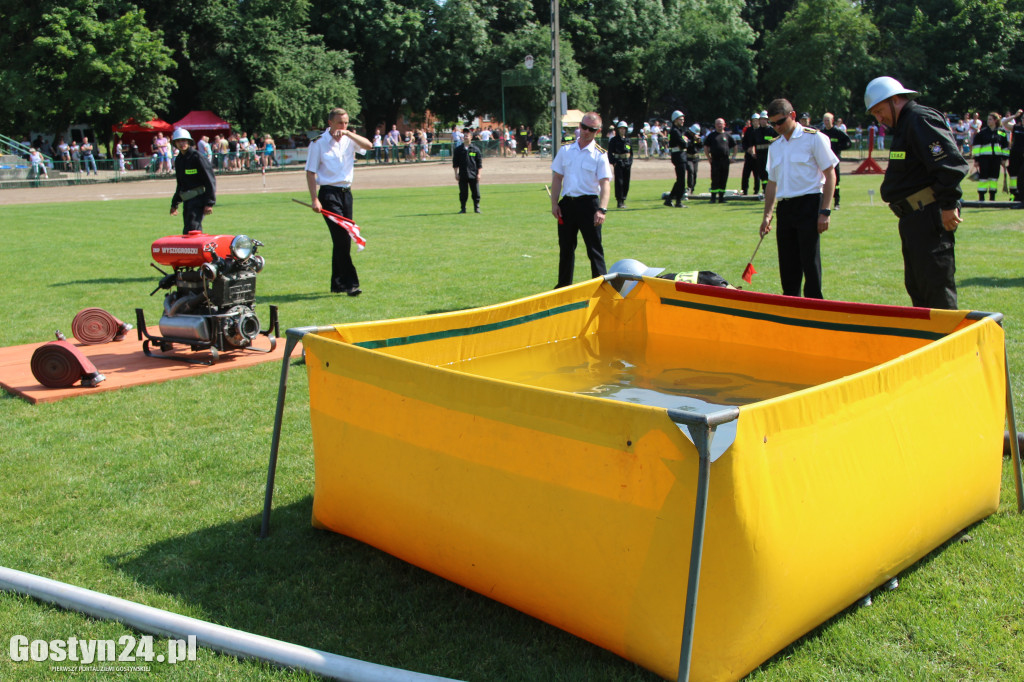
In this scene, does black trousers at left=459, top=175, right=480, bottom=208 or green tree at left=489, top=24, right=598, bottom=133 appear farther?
green tree at left=489, top=24, right=598, bottom=133

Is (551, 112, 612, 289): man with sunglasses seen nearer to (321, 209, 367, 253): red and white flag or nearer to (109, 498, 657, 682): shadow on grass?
(321, 209, 367, 253): red and white flag

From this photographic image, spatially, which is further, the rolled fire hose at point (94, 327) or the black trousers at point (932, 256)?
the rolled fire hose at point (94, 327)

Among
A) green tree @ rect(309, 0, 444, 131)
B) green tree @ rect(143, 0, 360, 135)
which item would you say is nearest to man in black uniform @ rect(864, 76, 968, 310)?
green tree @ rect(143, 0, 360, 135)

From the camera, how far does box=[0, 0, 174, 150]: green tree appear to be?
1881 inches

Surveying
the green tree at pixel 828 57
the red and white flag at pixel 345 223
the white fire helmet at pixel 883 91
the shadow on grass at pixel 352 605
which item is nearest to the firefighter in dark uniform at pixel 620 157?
the red and white flag at pixel 345 223

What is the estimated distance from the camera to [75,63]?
48.4 meters

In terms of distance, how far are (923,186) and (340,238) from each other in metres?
6.65

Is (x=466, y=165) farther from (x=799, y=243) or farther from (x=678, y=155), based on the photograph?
(x=799, y=243)

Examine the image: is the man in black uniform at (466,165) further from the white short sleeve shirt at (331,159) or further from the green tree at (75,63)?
the green tree at (75,63)

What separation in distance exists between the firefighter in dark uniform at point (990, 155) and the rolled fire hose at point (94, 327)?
61.4 ft

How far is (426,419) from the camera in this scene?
3664 mm

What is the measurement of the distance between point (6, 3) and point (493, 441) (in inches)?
2236

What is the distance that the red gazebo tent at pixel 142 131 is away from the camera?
53.1 m

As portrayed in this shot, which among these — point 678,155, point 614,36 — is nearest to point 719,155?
point 678,155
